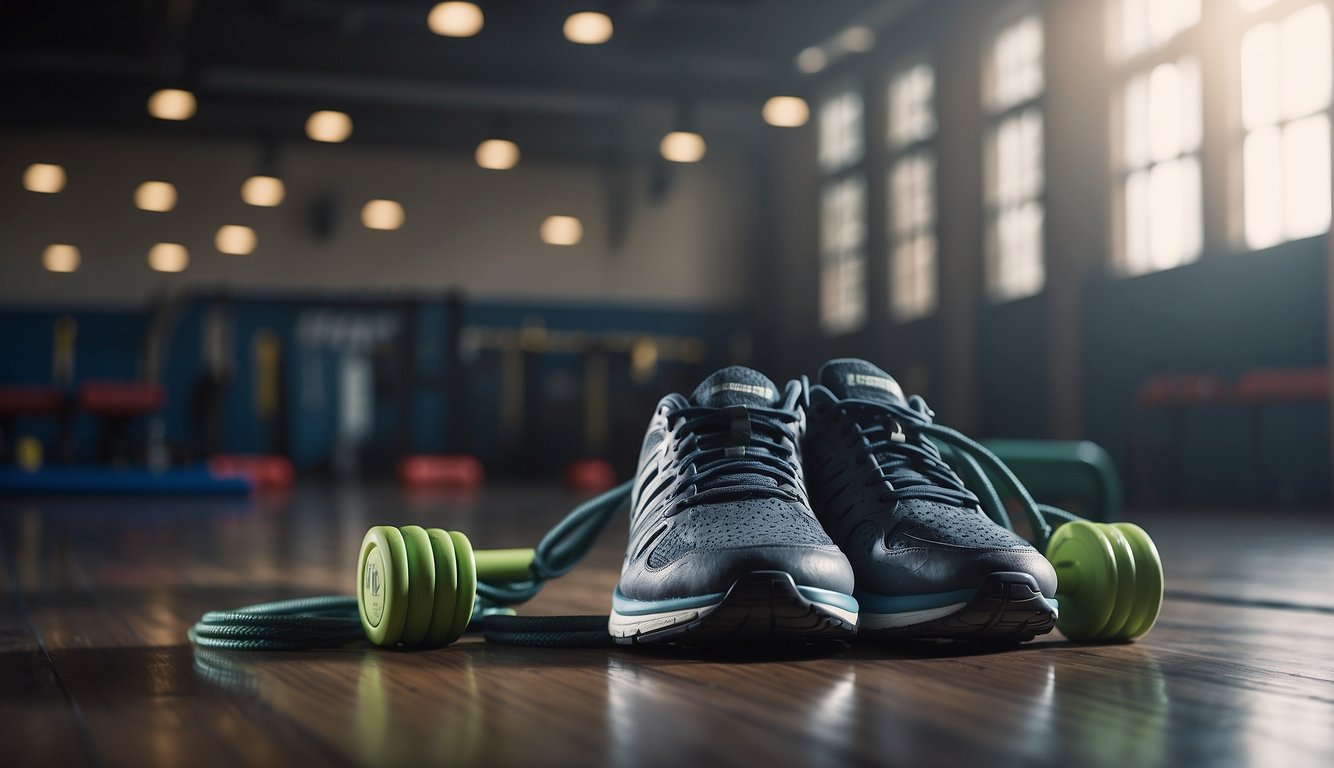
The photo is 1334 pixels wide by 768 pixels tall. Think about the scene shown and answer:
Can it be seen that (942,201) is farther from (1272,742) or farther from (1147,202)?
(1272,742)

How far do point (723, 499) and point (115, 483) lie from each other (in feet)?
21.6

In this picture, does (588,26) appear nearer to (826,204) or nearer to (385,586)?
(385,586)

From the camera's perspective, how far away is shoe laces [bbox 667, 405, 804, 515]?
1.00m

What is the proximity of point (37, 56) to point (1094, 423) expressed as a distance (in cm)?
824

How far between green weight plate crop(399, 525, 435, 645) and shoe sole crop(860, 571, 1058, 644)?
341 millimetres

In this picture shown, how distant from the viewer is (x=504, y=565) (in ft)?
3.94

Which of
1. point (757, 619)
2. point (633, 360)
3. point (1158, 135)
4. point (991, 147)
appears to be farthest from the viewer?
point (633, 360)

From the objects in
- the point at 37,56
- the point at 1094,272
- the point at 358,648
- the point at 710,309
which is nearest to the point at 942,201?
the point at 1094,272

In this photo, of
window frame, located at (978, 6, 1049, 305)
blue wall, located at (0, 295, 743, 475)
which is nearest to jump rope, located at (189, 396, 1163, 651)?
window frame, located at (978, 6, 1049, 305)

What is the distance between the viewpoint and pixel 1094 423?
7.79 metres

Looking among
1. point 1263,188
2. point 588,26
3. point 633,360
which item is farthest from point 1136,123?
point 633,360

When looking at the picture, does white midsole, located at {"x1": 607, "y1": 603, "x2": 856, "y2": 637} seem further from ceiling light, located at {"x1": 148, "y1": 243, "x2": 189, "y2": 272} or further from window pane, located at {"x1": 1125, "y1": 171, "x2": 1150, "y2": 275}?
ceiling light, located at {"x1": 148, "y1": 243, "x2": 189, "y2": 272}

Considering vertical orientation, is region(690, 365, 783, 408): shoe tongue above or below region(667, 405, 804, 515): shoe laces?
above

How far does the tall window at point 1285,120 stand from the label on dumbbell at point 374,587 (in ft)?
19.6
